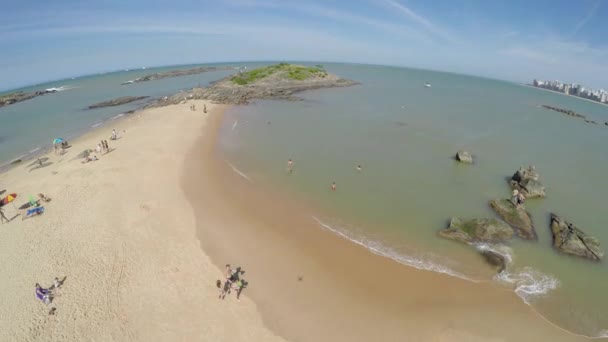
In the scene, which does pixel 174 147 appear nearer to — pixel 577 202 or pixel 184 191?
pixel 184 191

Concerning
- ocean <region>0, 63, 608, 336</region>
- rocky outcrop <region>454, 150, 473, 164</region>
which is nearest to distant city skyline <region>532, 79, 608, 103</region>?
ocean <region>0, 63, 608, 336</region>

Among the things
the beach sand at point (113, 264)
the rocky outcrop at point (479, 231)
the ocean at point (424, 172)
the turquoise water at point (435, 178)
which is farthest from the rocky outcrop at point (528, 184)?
the beach sand at point (113, 264)

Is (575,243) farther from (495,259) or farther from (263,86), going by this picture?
(263,86)

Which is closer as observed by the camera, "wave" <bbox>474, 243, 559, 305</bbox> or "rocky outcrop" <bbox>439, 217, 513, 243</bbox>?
"wave" <bbox>474, 243, 559, 305</bbox>

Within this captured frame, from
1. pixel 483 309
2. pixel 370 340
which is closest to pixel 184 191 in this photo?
pixel 370 340

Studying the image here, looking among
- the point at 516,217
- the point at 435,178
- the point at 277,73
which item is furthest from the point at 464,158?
the point at 277,73

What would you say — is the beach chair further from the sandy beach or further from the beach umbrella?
the beach umbrella
